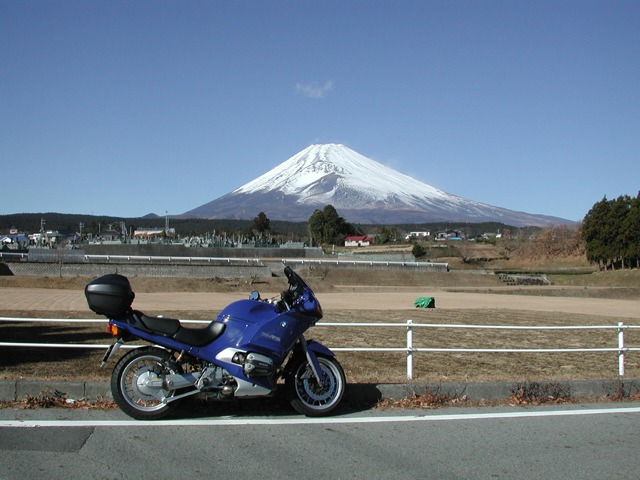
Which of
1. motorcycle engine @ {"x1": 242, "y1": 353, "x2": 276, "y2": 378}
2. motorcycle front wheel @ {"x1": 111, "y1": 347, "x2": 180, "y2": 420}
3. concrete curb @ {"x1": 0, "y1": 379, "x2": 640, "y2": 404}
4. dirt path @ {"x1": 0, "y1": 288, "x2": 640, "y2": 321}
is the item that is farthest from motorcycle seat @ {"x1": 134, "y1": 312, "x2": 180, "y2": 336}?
dirt path @ {"x1": 0, "y1": 288, "x2": 640, "y2": 321}

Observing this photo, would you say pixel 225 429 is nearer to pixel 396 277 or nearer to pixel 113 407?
pixel 113 407

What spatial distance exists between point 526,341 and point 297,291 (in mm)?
10663

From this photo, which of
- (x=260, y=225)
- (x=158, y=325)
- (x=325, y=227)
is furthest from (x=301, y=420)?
(x=260, y=225)

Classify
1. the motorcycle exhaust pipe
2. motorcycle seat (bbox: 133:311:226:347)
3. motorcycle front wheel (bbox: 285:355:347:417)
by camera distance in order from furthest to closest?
motorcycle front wheel (bbox: 285:355:347:417), motorcycle seat (bbox: 133:311:226:347), the motorcycle exhaust pipe

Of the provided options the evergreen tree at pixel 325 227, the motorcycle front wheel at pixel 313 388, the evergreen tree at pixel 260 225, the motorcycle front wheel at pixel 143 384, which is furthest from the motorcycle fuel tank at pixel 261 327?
the evergreen tree at pixel 260 225

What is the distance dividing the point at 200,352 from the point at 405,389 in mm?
2352

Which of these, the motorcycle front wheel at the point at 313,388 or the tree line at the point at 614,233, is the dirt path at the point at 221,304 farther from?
the tree line at the point at 614,233

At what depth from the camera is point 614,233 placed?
84625 mm

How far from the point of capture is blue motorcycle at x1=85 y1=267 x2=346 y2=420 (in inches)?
247

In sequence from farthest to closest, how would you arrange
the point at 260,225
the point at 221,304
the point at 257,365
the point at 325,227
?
the point at 260,225 → the point at 325,227 → the point at 221,304 → the point at 257,365

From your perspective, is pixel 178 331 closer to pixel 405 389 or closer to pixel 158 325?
pixel 158 325

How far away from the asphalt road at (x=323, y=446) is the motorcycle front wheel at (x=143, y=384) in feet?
0.39

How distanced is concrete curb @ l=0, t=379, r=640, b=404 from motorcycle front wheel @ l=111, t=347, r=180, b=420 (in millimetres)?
841

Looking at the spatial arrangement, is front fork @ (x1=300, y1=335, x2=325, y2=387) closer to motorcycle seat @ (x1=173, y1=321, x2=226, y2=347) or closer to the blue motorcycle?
the blue motorcycle
